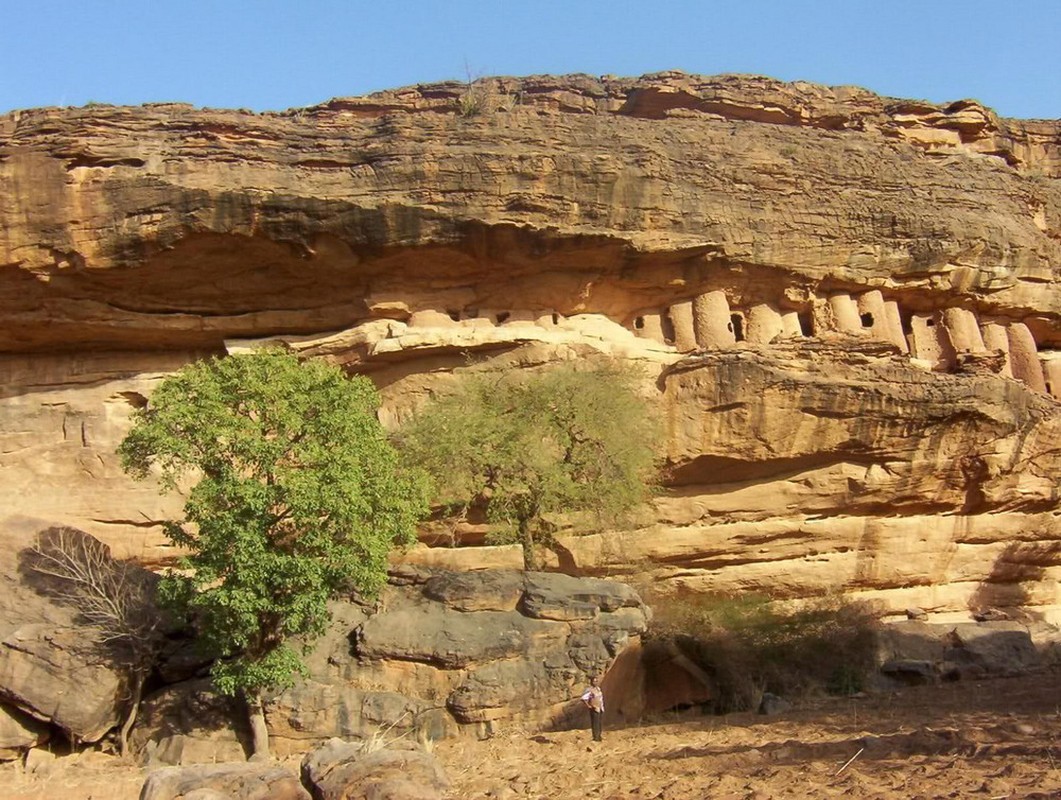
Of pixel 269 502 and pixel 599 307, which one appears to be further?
pixel 599 307

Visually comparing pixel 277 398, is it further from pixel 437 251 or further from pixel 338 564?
pixel 437 251

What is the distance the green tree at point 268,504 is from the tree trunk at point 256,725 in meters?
0.02

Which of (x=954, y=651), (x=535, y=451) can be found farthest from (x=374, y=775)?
(x=954, y=651)

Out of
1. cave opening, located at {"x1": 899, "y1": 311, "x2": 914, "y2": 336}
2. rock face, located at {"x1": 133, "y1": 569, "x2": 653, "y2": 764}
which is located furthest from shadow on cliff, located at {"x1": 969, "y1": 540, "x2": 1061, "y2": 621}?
rock face, located at {"x1": 133, "y1": 569, "x2": 653, "y2": 764}

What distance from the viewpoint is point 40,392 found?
22.2 meters

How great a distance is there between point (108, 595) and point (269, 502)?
3274 millimetres

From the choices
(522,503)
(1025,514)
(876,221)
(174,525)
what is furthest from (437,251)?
(1025,514)

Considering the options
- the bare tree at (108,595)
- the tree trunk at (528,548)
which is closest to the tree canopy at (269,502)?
the bare tree at (108,595)

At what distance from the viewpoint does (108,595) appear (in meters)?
14.6

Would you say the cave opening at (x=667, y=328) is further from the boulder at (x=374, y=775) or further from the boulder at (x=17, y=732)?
the boulder at (x=374, y=775)

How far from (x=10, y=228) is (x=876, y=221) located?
58.7 feet

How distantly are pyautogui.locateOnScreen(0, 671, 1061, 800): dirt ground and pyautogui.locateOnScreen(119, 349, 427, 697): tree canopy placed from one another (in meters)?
2.08

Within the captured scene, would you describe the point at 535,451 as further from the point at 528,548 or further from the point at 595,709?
the point at 595,709

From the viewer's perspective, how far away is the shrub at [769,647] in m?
15.4
